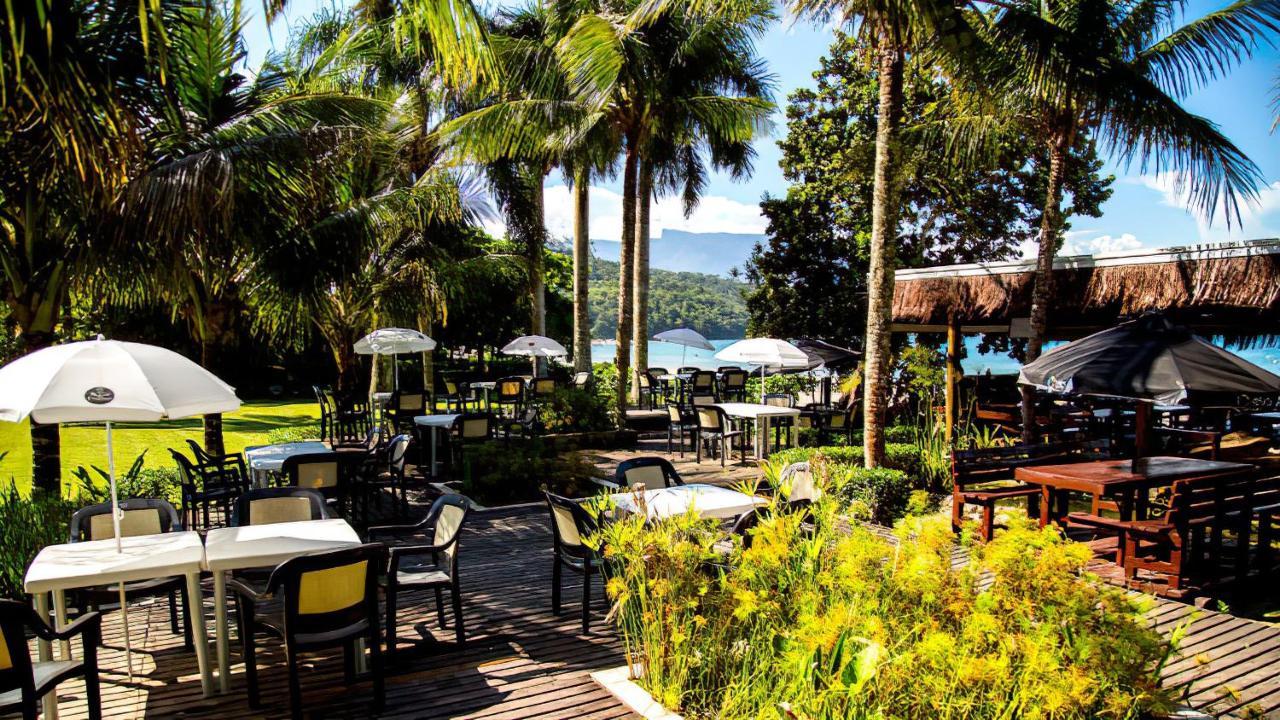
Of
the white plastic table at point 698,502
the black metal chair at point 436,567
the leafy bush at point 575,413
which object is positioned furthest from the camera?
the leafy bush at point 575,413

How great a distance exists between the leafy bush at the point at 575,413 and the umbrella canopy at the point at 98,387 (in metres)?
9.59

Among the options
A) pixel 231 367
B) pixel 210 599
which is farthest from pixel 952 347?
pixel 231 367

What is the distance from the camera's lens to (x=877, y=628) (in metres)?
2.97

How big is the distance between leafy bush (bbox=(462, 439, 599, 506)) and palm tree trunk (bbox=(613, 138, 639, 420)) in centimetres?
434

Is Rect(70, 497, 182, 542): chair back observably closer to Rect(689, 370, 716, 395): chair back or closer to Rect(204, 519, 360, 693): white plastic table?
Rect(204, 519, 360, 693): white plastic table

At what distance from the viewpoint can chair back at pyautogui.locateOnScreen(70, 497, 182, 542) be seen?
5129 mm

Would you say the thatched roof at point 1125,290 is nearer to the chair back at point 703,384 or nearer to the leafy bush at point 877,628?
the chair back at point 703,384

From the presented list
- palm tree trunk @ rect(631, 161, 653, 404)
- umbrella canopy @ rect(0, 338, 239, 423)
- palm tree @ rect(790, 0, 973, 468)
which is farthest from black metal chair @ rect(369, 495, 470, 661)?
palm tree trunk @ rect(631, 161, 653, 404)

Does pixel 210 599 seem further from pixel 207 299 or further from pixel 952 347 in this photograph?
pixel 952 347

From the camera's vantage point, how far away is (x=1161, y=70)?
970cm

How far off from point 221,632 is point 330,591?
789mm

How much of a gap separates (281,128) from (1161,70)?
35.0 ft

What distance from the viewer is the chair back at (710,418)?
1173cm

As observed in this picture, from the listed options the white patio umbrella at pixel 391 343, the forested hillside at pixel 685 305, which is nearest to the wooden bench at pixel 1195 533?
the white patio umbrella at pixel 391 343
